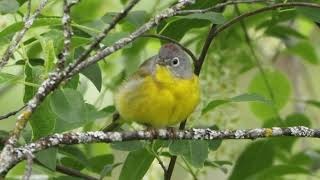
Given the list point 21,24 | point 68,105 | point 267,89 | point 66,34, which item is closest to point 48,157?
point 68,105

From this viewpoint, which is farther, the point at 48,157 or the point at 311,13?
the point at 311,13

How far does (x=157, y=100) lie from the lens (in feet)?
10.2

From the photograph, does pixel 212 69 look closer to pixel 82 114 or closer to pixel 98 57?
pixel 82 114

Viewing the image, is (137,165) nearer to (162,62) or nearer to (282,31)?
(162,62)

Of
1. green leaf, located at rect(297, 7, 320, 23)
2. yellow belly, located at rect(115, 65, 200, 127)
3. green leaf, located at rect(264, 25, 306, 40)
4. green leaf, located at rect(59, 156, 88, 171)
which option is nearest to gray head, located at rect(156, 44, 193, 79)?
yellow belly, located at rect(115, 65, 200, 127)

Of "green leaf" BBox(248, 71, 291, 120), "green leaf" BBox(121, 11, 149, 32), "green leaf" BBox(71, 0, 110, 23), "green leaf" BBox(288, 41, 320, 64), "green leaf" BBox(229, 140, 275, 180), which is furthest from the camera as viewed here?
"green leaf" BBox(288, 41, 320, 64)

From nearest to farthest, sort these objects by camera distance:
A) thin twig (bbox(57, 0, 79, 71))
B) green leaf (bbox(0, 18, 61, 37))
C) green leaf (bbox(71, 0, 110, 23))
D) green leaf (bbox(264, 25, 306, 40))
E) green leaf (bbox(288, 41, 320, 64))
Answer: thin twig (bbox(57, 0, 79, 71)) < green leaf (bbox(0, 18, 61, 37)) < green leaf (bbox(264, 25, 306, 40)) < green leaf (bbox(71, 0, 110, 23)) < green leaf (bbox(288, 41, 320, 64))

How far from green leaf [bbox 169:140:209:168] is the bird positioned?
46 centimetres

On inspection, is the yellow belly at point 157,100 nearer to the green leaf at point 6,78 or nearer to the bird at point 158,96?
the bird at point 158,96

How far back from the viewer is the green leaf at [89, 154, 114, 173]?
3.19 metres

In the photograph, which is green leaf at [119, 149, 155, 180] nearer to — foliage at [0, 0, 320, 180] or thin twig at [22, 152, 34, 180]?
foliage at [0, 0, 320, 180]

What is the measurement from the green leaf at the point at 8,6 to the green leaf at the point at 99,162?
913 millimetres

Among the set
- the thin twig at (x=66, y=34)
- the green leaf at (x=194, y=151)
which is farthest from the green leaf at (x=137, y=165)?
the thin twig at (x=66, y=34)

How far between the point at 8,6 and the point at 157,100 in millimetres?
848
